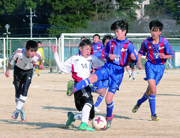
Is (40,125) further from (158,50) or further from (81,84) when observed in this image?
(158,50)

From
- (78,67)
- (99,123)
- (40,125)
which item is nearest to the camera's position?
(99,123)

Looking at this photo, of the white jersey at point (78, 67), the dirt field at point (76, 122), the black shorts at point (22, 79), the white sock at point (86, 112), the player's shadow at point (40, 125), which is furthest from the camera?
the black shorts at point (22, 79)

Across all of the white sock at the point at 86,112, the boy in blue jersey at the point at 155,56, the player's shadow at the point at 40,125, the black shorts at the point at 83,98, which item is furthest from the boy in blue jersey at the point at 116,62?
the boy in blue jersey at the point at 155,56

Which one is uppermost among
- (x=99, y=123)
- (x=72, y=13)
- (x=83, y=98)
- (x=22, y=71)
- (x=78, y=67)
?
(x=72, y=13)

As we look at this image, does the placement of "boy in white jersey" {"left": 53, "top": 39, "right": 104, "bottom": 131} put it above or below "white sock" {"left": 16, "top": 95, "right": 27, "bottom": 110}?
above

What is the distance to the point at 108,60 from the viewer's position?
6.26 m

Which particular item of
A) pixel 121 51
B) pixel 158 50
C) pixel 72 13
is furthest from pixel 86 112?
pixel 72 13

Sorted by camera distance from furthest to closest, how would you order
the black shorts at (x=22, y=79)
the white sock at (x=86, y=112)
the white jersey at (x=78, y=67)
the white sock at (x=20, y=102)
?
1. the black shorts at (x=22, y=79)
2. the white sock at (x=20, y=102)
3. the white jersey at (x=78, y=67)
4. the white sock at (x=86, y=112)

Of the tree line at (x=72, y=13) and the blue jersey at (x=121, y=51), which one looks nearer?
the blue jersey at (x=121, y=51)

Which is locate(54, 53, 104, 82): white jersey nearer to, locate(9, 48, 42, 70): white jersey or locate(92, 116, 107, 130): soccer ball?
locate(92, 116, 107, 130): soccer ball

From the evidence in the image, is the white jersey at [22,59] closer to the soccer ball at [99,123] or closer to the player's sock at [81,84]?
the player's sock at [81,84]

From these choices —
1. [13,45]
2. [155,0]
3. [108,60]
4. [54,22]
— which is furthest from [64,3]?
[108,60]

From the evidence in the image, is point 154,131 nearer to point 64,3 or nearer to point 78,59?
point 78,59

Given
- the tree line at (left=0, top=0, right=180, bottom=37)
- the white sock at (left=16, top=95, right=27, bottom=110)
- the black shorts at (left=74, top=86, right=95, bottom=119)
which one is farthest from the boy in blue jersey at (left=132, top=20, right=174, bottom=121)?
the tree line at (left=0, top=0, right=180, bottom=37)
